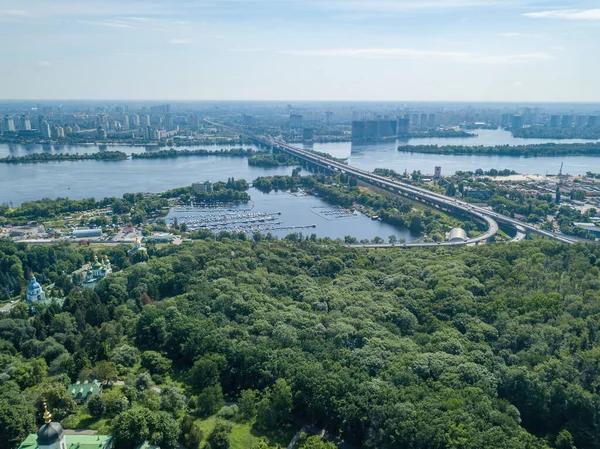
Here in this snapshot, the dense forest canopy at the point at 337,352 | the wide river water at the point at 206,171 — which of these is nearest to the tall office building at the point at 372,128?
the wide river water at the point at 206,171

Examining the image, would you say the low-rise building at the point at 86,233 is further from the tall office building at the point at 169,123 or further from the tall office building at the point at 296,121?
the tall office building at the point at 296,121

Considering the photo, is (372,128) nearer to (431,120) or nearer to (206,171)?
(431,120)

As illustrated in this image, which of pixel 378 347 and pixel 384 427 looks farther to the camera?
pixel 378 347

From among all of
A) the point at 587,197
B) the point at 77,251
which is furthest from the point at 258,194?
the point at 587,197

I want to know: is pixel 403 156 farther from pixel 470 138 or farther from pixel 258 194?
pixel 258 194

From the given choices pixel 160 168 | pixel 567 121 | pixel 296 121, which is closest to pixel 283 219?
pixel 160 168

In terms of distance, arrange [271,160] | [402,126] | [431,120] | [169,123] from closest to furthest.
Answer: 1. [271,160]
2. [402,126]
3. [169,123]
4. [431,120]
